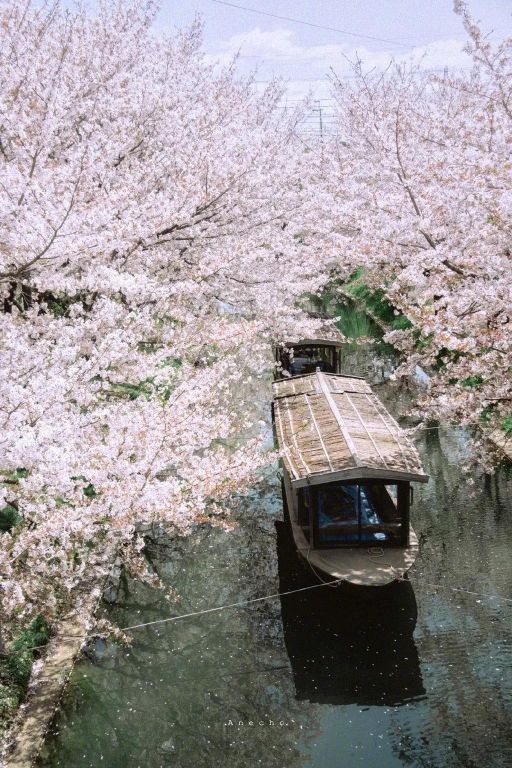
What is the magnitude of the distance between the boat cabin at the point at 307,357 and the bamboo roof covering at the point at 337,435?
3875 millimetres

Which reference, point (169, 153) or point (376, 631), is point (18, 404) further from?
point (169, 153)

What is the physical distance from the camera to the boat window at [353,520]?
10.0 meters

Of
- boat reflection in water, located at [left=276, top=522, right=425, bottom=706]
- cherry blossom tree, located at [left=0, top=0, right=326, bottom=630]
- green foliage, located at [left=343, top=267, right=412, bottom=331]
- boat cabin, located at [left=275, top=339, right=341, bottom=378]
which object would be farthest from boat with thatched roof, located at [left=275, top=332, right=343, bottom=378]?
boat reflection in water, located at [left=276, top=522, right=425, bottom=706]

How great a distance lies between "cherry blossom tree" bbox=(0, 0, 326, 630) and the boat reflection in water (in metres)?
2.40

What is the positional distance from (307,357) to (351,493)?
1121 centimetres

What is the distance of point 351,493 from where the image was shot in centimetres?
1080

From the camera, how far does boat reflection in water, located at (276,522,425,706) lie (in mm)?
8219

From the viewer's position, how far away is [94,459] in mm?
7559

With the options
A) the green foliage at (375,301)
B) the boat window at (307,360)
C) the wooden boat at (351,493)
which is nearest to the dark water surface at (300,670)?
the wooden boat at (351,493)

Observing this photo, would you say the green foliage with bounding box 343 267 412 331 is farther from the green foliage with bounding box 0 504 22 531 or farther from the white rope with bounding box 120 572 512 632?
the green foliage with bounding box 0 504 22 531

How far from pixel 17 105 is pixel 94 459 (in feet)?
21.0

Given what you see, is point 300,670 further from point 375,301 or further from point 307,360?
point 375,301

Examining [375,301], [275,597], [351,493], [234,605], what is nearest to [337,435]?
[351,493]

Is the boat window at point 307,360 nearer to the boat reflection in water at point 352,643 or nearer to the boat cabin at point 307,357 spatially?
the boat cabin at point 307,357
